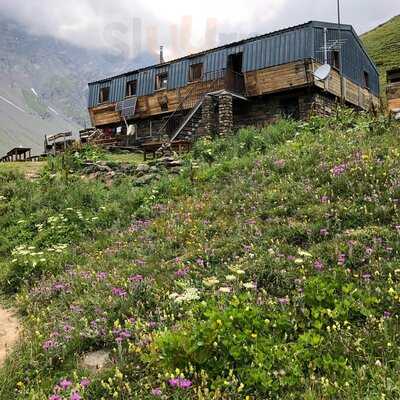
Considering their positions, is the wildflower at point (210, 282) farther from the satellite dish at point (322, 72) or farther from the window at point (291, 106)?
the window at point (291, 106)

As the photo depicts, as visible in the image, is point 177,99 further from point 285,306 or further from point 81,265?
point 285,306

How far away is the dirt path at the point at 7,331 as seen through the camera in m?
6.08

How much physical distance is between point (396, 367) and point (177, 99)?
3202 centimetres

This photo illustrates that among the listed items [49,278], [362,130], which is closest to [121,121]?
[362,130]

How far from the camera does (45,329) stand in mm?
6367

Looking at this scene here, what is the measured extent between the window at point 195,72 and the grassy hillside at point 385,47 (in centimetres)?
2615

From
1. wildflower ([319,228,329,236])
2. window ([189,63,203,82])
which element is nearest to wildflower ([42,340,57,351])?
wildflower ([319,228,329,236])

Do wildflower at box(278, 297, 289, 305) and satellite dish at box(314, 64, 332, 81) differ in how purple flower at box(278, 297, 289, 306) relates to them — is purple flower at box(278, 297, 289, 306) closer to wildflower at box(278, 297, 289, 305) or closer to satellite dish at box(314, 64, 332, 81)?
wildflower at box(278, 297, 289, 305)

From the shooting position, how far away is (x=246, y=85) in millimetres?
31406

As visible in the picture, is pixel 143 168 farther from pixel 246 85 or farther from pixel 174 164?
pixel 246 85

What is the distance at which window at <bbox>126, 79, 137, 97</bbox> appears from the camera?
38.0 m

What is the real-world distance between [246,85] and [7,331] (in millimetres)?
27352

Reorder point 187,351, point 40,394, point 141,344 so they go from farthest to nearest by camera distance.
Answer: point 141,344, point 40,394, point 187,351

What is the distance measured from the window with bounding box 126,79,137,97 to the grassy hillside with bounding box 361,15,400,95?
28663mm
